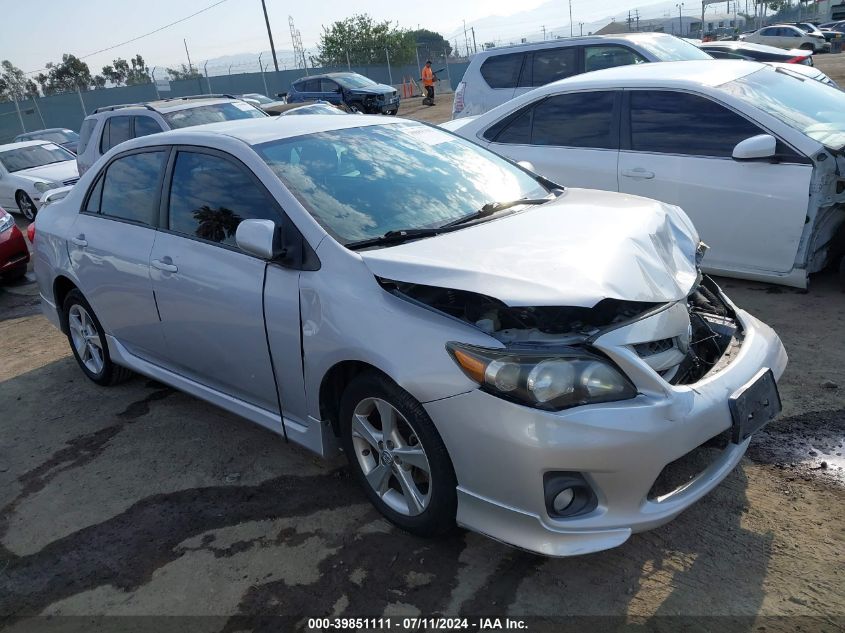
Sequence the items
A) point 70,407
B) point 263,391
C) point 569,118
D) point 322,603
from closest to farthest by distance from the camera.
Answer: point 322,603 → point 263,391 → point 70,407 → point 569,118

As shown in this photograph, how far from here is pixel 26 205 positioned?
12219mm

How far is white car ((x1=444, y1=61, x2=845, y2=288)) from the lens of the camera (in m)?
4.62

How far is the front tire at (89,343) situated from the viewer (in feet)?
15.3

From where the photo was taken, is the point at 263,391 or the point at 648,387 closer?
the point at 648,387

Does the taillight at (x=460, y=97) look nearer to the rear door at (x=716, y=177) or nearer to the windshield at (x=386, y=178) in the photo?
the rear door at (x=716, y=177)

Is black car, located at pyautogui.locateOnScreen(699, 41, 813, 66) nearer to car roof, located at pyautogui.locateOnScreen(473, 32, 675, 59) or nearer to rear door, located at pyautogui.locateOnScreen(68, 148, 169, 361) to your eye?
car roof, located at pyautogui.locateOnScreen(473, 32, 675, 59)

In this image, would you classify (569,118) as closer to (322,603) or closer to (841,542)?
(841,542)

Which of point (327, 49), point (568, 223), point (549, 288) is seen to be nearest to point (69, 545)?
point (549, 288)

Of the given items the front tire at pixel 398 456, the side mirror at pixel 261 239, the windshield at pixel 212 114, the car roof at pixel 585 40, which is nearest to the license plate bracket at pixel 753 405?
the front tire at pixel 398 456

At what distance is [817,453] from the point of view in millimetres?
3217

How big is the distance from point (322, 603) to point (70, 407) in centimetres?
294

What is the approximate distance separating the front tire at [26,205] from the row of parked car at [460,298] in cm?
832

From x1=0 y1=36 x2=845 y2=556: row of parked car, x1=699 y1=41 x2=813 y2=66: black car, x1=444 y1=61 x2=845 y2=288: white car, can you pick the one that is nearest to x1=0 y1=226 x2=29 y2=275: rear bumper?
x1=0 y1=36 x2=845 y2=556: row of parked car

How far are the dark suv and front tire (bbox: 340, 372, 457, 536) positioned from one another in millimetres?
20587
